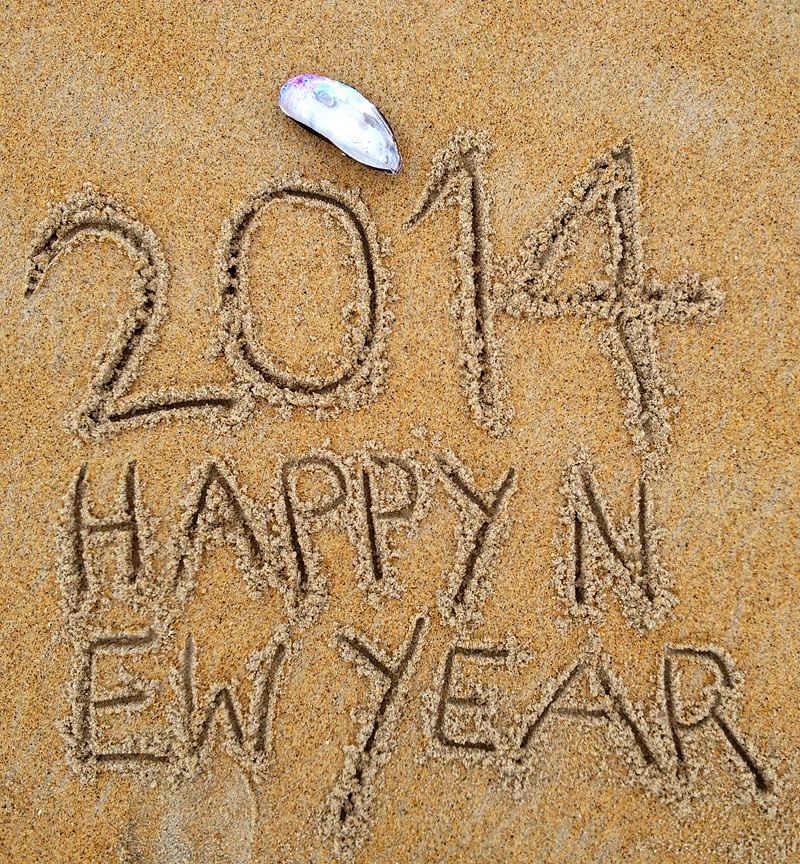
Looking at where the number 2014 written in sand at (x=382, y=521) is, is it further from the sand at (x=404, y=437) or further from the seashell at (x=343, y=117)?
the seashell at (x=343, y=117)

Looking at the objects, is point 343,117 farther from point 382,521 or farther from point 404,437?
point 382,521

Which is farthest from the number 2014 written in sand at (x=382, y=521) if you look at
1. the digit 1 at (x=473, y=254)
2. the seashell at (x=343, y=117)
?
the seashell at (x=343, y=117)

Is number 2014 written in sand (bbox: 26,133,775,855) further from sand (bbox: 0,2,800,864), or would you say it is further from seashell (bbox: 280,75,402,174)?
seashell (bbox: 280,75,402,174)

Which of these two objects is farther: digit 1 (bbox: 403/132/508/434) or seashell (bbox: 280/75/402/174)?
digit 1 (bbox: 403/132/508/434)

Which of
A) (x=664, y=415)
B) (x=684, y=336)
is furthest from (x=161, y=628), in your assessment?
(x=684, y=336)

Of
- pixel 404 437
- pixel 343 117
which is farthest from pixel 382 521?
pixel 343 117

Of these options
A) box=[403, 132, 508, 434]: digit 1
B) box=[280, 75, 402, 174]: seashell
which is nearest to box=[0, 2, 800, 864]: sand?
box=[403, 132, 508, 434]: digit 1
